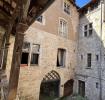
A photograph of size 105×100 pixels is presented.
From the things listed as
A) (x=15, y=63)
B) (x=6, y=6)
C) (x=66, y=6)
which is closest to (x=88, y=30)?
(x=66, y=6)

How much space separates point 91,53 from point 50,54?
3454 millimetres

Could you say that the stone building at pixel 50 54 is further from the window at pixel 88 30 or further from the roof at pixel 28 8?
the roof at pixel 28 8

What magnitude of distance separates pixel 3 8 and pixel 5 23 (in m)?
1.04

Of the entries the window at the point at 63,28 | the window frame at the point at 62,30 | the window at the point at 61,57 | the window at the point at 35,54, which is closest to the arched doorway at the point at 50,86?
the window at the point at 61,57

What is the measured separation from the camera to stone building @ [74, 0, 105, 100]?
10.3 m

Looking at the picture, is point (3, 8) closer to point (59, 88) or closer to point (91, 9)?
point (59, 88)

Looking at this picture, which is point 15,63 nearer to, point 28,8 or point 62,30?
point 28,8

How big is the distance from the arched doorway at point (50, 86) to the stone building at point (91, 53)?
222cm

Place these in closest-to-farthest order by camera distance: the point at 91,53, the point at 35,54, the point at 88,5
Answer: the point at 35,54 → the point at 91,53 → the point at 88,5

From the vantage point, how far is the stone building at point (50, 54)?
30.1 ft

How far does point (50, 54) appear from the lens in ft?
35.1

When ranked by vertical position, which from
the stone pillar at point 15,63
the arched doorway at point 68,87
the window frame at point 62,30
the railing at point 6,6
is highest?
the window frame at point 62,30

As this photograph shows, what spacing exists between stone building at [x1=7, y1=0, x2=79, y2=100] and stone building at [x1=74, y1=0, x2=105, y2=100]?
0.65 m

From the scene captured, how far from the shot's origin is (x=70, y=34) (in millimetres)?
12734
